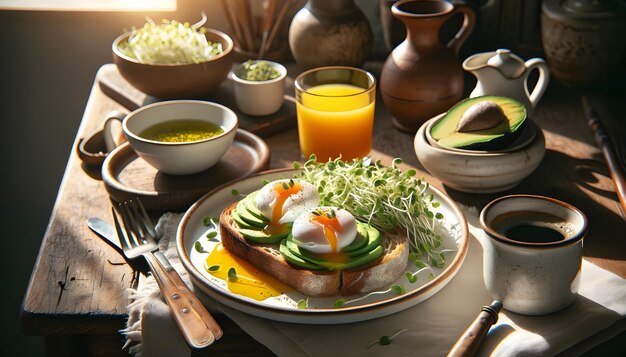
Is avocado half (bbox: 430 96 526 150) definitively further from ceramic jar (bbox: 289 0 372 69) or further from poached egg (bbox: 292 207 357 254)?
ceramic jar (bbox: 289 0 372 69)

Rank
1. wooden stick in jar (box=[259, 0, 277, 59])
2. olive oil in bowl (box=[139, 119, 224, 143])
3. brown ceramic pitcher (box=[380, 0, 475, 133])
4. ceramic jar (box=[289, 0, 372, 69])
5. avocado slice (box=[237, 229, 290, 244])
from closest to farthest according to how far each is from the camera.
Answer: avocado slice (box=[237, 229, 290, 244]) < olive oil in bowl (box=[139, 119, 224, 143]) < brown ceramic pitcher (box=[380, 0, 475, 133]) < ceramic jar (box=[289, 0, 372, 69]) < wooden stick in jar (box=[259, 0, 277, 59])

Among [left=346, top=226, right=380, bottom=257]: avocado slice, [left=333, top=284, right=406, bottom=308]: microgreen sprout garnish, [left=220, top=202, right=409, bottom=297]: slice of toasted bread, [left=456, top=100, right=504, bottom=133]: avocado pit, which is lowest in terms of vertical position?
[left=333, top=284, right=406, bottom=308]: microgreen sprout garnish

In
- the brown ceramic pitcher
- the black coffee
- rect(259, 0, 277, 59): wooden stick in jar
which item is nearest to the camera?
the black coffee

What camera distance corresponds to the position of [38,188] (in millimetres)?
2855

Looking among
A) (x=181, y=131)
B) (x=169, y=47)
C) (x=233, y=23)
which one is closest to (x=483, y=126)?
(x=181, y=131)

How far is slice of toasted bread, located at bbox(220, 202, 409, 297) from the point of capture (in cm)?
121

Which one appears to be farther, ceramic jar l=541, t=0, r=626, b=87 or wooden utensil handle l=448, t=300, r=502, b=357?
ceramic jar l=541, t=0, r=626, b=87

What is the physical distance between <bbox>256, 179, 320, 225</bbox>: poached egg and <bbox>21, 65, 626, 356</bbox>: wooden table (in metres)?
0.22

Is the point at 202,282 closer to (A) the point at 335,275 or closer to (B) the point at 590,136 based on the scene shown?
(A) the point at 335,275

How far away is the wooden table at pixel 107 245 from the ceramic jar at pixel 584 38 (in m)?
0.10

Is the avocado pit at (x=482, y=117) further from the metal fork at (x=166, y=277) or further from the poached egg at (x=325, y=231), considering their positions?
the metal fork at (x=166, y=277)

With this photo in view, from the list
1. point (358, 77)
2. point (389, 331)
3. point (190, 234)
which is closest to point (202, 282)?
point (190, 234)

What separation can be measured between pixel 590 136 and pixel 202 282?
1142mm

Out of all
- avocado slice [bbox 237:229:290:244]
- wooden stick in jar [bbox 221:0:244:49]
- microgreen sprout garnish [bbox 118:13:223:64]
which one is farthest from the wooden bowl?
avocado slice [bbox 237:229:290:244]
